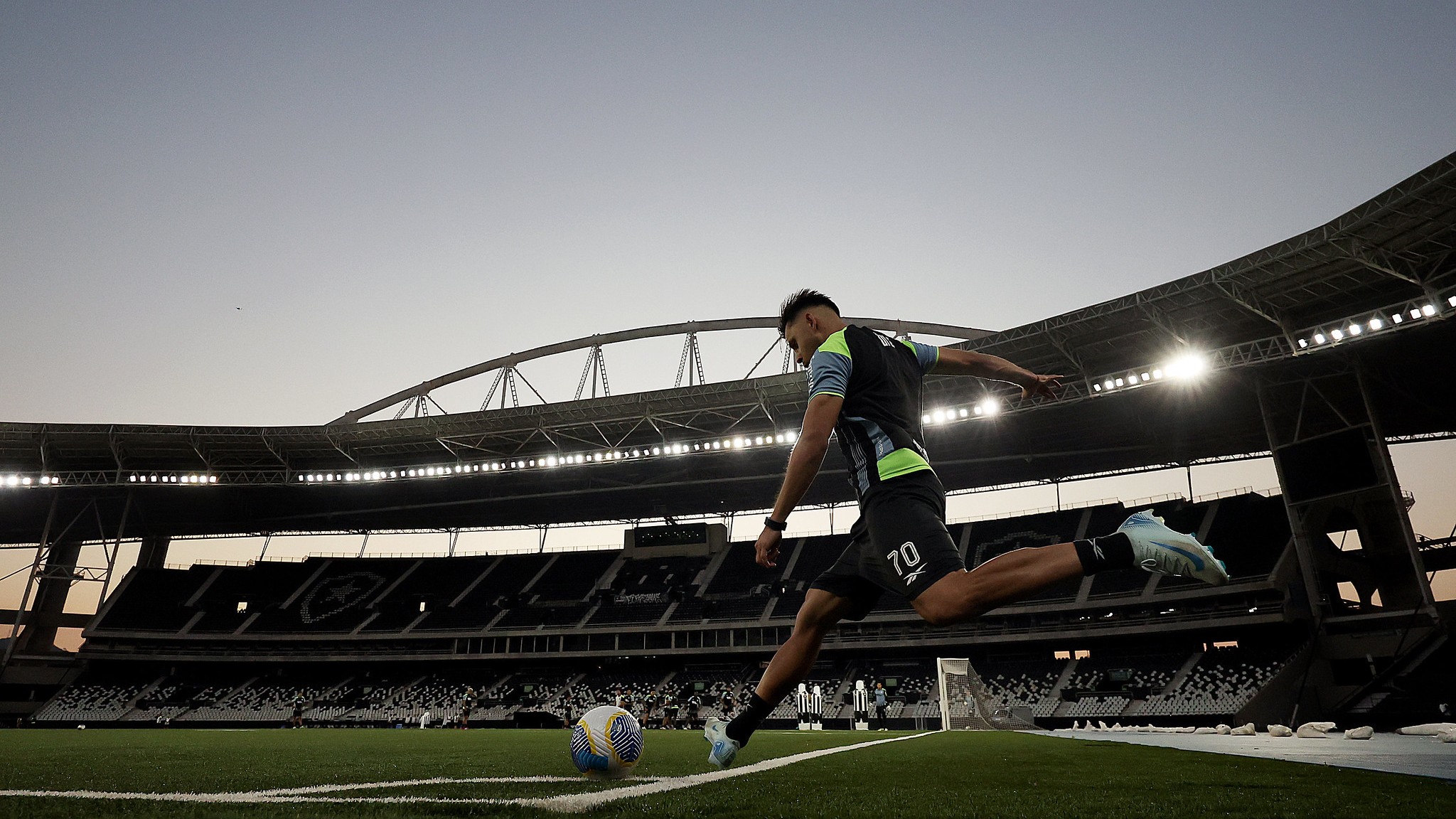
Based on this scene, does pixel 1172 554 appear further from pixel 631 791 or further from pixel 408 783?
pixel 408 783

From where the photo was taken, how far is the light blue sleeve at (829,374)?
376 centimetres

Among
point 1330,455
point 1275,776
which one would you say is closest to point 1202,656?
point 1330,455

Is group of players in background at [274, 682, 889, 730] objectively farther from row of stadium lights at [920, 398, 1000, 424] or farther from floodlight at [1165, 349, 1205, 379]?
floodlight at [1165, 349, 1205, 379]

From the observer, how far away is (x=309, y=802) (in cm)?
346

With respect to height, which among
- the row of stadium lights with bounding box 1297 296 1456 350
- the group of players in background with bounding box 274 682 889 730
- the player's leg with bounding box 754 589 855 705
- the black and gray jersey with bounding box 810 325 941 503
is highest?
the row of stadium lights with bounding box 1297 296 1456 350

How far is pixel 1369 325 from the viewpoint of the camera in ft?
71.1

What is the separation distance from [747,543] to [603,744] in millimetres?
41530

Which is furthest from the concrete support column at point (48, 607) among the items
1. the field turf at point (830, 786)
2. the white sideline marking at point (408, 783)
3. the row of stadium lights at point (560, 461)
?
the white sideline marking at point (408, 783)

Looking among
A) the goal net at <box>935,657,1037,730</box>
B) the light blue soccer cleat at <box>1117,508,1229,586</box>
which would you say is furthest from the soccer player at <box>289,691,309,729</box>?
the light blue soccer cleat at <box>1117,508,1229,586</box>

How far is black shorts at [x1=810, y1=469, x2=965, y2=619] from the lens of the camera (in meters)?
3.50

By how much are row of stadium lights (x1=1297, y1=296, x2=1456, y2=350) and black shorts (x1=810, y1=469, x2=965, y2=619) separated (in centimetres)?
2416

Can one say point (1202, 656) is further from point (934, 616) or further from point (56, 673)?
point (56, 673)

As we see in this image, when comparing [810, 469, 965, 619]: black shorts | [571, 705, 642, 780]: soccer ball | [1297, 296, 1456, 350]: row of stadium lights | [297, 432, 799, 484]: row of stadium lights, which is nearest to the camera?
[810, 469, 965, 619]: black shorts

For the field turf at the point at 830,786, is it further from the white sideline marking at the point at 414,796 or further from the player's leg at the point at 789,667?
the player's leg at the point at 789,667
